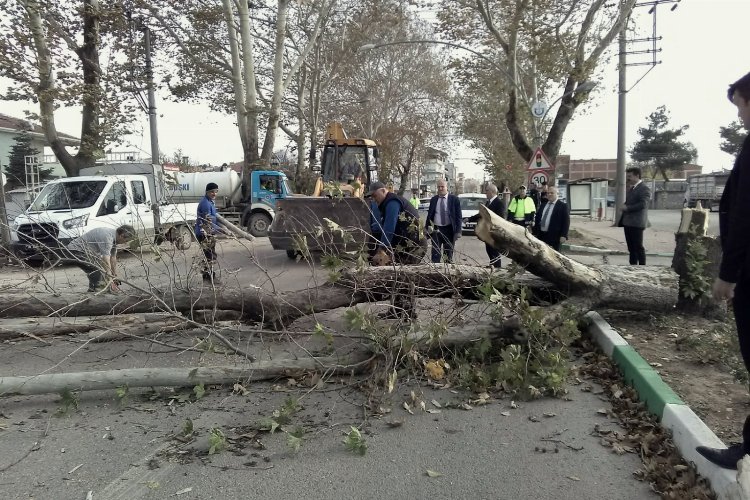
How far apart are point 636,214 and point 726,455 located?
6.37 m

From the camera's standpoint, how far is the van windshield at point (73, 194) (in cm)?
1307

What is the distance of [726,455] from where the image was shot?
2.79m

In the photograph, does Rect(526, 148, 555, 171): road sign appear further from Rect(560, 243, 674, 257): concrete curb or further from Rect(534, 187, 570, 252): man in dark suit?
Rect(534, 187, 570, 252): man in dark suit

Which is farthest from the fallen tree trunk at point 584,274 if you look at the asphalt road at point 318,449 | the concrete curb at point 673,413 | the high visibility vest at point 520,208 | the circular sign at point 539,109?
the circular sign at point 539,109

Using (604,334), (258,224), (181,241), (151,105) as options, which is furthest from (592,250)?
(151,105)

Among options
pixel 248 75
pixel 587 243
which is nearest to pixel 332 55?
pixel 248 75

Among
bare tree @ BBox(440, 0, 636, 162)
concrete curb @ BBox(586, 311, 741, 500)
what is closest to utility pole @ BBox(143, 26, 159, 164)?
bare tree @ BBox(440, 0, 636, 162)

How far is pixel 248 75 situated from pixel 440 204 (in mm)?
13486

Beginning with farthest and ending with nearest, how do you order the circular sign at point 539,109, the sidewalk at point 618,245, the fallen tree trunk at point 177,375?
the circular sign at point 539,109 < the sidewalk at point 618,245 < the fallen tree trunk at point 177,375

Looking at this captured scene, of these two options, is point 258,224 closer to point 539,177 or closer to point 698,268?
point 539,177

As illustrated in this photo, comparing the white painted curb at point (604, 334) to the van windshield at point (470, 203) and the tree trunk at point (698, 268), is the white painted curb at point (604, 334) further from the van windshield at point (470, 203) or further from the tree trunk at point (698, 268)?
the van windshield at point (470, 203)

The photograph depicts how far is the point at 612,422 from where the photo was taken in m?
3.93

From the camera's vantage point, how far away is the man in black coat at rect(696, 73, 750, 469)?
8.43ft

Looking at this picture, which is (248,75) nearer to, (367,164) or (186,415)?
(367,164)
